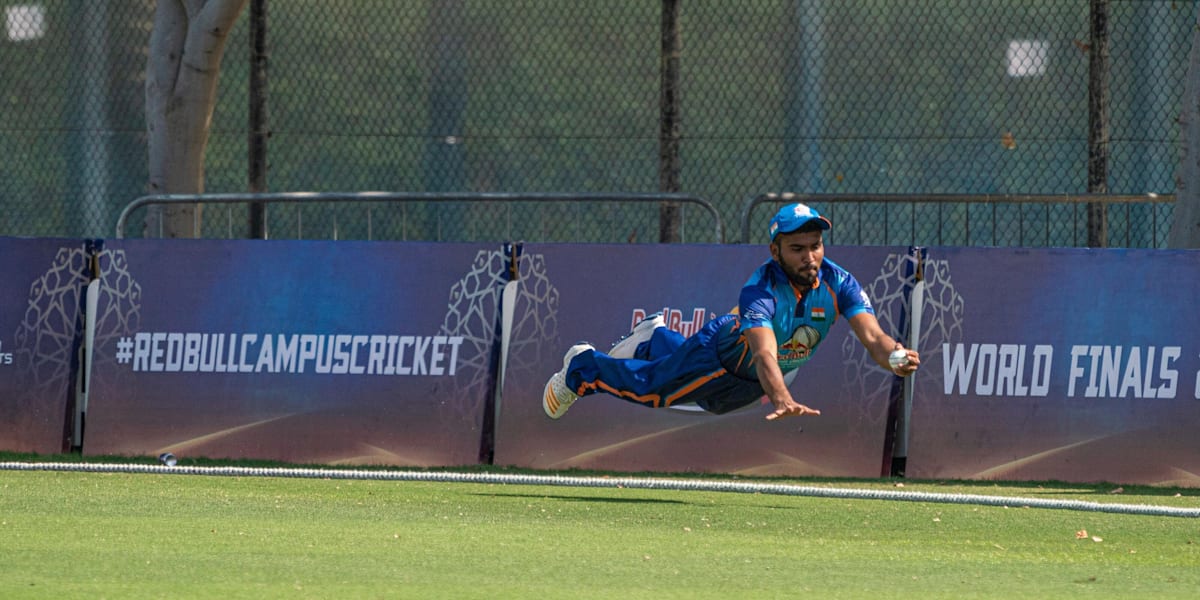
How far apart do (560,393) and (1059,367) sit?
3.09 metres

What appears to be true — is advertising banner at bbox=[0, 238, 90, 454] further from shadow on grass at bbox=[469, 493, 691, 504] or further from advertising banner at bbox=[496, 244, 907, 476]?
shadow on grass at bbox=[469, 493, 691, 504]

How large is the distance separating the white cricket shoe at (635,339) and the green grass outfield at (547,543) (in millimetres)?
768

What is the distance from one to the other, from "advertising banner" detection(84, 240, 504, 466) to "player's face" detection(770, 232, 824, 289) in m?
2.87

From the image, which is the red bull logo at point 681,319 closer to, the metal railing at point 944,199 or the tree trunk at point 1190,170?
the metal railing at point 944,199

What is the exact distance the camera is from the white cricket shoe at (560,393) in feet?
33.2

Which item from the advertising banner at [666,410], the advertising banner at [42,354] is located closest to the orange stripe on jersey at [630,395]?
the advertising banner at [666,410]

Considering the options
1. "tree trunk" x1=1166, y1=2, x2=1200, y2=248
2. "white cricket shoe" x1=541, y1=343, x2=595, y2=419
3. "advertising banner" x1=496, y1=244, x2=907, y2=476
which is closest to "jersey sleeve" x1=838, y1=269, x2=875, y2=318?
"white cricket shoe" x1=541, y1=343, x2=595, y2=419

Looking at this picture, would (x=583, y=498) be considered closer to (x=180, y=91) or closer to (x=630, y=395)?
(x=630, y=395)

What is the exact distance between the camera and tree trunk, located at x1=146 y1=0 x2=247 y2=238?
572 inches

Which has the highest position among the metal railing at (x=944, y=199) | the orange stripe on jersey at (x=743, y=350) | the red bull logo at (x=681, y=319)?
the metal railing at (x=944, y=199)

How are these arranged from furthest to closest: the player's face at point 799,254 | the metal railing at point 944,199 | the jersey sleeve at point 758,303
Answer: the metal railing at point 944,199 < the player's face at point 799,254 < the jersey sleeve at point 758,303

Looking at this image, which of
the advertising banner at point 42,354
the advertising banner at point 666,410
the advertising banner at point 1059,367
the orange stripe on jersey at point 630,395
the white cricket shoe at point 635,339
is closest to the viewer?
the orange stripe on jersey at point 630,395

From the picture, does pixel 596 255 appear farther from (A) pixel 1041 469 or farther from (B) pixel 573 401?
(A) pixel 1041 469

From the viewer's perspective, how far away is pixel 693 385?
965cm
